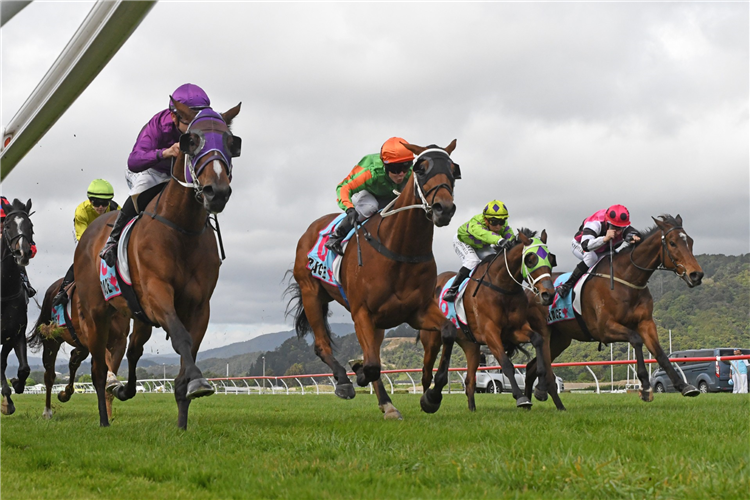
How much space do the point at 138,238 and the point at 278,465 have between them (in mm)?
3117

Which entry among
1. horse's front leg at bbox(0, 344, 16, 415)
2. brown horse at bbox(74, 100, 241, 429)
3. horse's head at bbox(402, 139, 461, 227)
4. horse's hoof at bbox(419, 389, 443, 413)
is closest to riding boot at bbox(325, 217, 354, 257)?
horse's head at bbox(402, 139, 461, 227)

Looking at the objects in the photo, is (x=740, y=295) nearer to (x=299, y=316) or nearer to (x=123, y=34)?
(x=299, y=316)

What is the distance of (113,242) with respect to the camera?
7.29 metres

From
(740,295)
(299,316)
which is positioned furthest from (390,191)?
(740,295)

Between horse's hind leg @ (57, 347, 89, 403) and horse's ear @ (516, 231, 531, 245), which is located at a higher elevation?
horse's ear @ (516, 231, 531, 245)

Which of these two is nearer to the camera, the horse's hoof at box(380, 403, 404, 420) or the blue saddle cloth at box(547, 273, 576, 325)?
the horse's hoof at box(380, 403, 404, 420)

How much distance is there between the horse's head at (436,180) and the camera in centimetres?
663

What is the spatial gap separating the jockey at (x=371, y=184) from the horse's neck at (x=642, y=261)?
3999mm

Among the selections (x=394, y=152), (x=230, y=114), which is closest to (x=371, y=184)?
(x=394, y=152)

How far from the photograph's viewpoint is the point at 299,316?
34.0 ft

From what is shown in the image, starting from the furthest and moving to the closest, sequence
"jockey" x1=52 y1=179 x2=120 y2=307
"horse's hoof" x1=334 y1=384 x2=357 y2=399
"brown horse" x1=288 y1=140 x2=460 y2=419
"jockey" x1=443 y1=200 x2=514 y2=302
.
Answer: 1. "jockey" x1=443 y1=200 x2=514 y2=302
2. "jockey" x1=52 y1=179 x2=120 y2=307
3. "horse's hoof" x1=334 y1=384 x2=357 y2=399
4. "brown horse" x1=288 y1=140 x2=460 y2=419

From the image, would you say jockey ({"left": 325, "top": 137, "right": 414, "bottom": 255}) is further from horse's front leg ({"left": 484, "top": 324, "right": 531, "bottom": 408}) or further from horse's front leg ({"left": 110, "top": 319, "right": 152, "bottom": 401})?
horse's front leg ({"left": 484, "top": 324, "right": 531, "bottom": 408})

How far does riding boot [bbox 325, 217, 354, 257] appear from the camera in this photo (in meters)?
8.33

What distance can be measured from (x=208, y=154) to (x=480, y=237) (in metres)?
6.14
